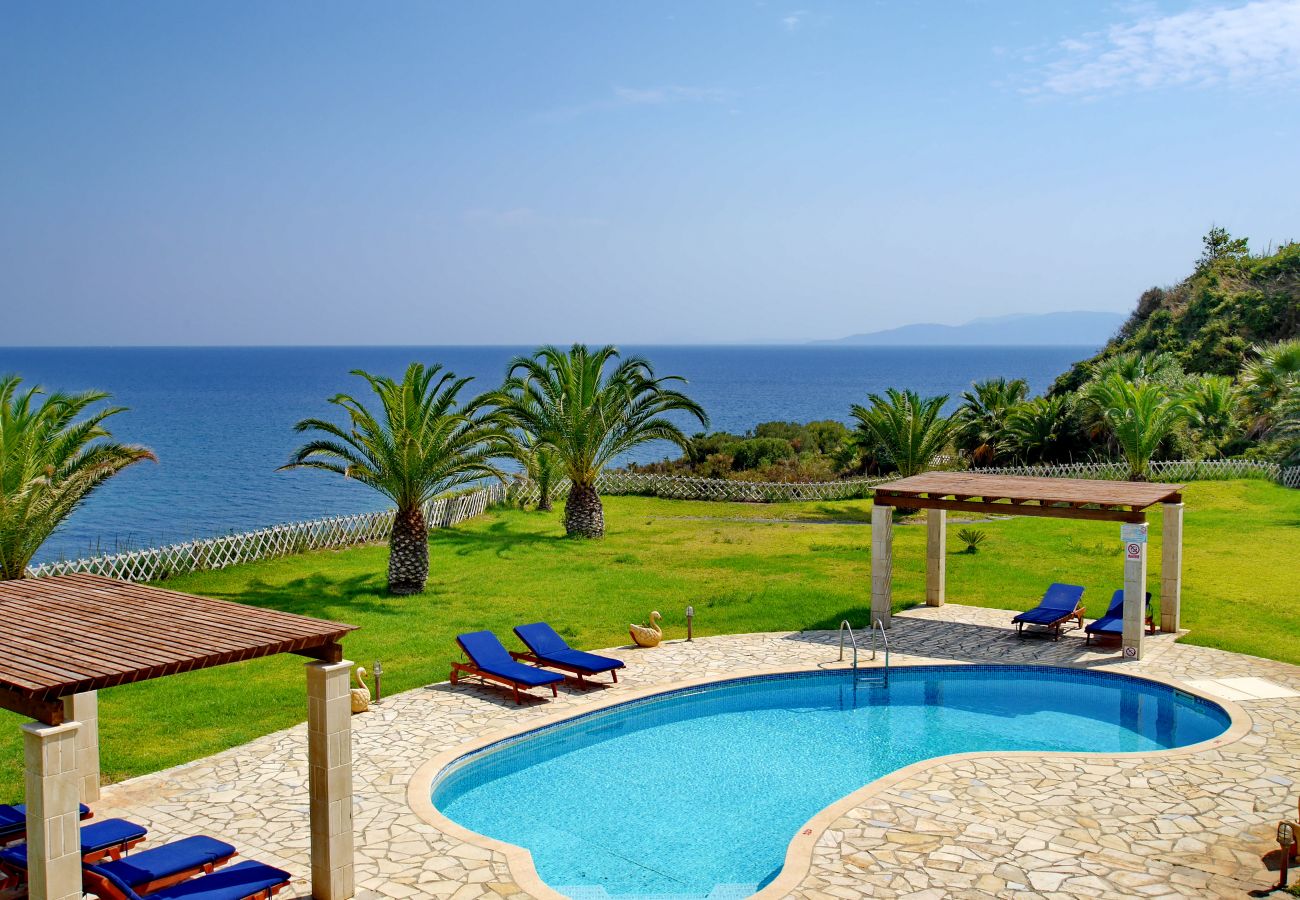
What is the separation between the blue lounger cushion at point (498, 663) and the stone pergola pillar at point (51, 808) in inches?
274

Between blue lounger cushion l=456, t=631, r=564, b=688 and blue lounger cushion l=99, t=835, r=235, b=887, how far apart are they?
5522 millimetres

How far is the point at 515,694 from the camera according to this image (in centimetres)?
1365

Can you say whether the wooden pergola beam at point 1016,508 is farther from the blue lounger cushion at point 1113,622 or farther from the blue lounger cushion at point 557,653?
the blue lounger cushion at point 557,653

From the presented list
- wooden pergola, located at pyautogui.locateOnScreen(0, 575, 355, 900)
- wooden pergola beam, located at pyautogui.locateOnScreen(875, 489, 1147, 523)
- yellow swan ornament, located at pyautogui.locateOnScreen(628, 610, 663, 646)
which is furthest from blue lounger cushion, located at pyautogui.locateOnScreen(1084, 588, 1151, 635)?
wooden pergola, located at pyautogui.locateOnScreen(0, 575, 355, 900)

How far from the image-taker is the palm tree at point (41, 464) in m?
16.8

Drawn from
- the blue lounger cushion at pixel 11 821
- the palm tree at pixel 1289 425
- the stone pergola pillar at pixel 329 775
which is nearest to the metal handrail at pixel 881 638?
the stone pergola pillar at pixel 329 775

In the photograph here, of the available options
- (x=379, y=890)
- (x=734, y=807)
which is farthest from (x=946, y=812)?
(x=379, y=890)

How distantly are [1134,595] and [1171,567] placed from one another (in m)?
2.04

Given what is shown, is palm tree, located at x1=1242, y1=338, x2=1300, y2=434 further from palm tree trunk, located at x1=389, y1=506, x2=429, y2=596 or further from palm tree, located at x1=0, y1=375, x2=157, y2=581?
palm tree, located at x1=0, y1=375, x2=157, y2=581

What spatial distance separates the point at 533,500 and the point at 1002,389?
18640 mm

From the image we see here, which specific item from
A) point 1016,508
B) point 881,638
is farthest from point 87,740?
point 1016,508

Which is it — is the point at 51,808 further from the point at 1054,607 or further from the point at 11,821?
the point at 1054,607

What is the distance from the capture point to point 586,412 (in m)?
26.9

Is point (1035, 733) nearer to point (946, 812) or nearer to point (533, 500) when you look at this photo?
point (946, 812)
